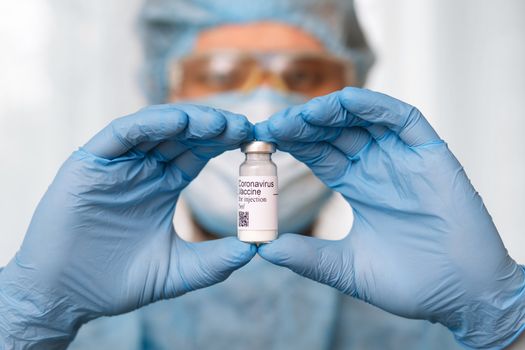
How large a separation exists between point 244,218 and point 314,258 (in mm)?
172

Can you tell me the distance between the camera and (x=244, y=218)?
3.34 ft

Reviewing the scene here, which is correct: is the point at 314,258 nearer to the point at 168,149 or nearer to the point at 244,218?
the point at 244,218

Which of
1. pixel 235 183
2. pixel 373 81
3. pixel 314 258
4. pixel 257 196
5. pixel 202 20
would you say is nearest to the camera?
pixel 257 196

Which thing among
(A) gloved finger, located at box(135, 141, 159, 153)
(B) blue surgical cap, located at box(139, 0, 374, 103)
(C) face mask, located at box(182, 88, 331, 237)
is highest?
(B) blue surgical cap, located at box(139, 0, 374, 103)

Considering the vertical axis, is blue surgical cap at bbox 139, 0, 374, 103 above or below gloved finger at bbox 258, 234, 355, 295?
above

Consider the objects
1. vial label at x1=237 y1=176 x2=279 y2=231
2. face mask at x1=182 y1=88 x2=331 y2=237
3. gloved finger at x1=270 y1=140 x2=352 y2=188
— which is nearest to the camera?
vial label at x1=237 y1=176 x2=279 y2=231

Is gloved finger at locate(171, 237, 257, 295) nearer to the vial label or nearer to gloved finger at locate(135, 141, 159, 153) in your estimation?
the vial label

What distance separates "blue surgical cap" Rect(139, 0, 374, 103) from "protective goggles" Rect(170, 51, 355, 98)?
0.22 ft

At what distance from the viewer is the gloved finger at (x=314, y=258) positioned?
1055 mm

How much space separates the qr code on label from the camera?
101cm

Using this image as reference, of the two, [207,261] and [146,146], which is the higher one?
[146,146]

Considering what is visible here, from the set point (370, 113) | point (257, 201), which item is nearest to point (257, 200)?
point (257, 201)

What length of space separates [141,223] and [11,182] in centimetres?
126

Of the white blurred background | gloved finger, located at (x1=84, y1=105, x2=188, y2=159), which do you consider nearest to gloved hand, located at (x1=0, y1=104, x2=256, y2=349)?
gloved finger, located at (x1=84, y1=105, x2=188, y2=159)
